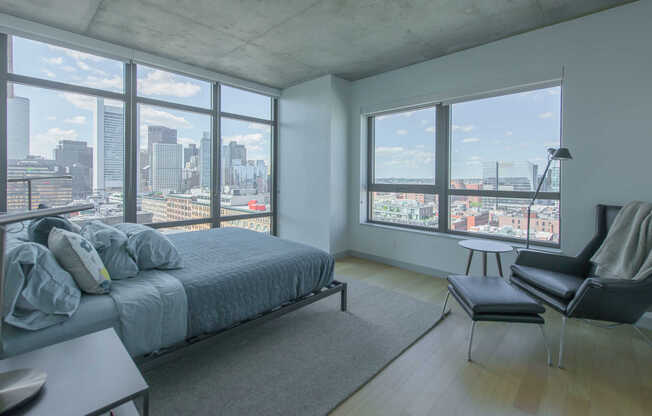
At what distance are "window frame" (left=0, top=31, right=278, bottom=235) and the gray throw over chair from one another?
3.93 m

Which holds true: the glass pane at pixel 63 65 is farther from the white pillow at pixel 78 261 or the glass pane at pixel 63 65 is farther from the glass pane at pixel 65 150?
the white pillow at pixel 78 261

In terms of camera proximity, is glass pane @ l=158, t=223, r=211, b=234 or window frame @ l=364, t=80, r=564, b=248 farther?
glass pane @ l=158, t=223, r=211, b=234

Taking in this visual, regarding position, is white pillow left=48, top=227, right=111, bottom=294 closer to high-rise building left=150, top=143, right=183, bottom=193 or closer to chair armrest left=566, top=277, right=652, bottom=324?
high-rise building left=150, top=143, right=183, bottom=193

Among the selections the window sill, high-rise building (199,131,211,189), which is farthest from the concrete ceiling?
the window sill

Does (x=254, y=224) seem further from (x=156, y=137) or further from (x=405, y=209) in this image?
(x=405, y=209)

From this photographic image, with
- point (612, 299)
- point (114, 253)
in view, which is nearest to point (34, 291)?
point (114, 253)

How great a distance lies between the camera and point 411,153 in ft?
14.6

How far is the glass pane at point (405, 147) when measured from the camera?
426cm

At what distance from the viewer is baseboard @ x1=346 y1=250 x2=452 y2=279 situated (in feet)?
13.1

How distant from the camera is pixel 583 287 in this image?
203cm

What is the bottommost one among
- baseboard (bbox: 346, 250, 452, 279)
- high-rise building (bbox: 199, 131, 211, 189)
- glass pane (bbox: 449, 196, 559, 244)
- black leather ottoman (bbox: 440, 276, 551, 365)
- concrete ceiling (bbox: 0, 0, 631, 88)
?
baseboard (bbox: 346, 250, 452, 279)

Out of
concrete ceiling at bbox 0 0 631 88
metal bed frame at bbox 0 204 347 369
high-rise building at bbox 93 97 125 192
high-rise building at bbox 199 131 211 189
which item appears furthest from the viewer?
high-rise building at bbox 199 131 211 189

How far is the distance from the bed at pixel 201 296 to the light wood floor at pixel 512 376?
2.95 feet

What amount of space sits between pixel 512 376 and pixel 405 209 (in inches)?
109
